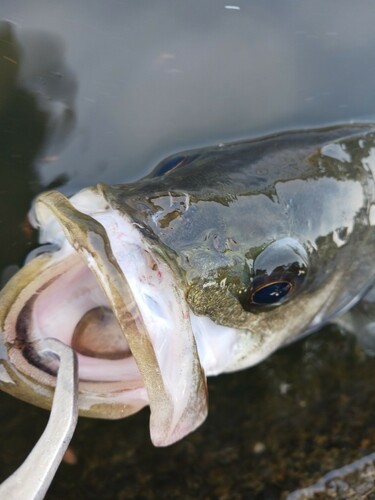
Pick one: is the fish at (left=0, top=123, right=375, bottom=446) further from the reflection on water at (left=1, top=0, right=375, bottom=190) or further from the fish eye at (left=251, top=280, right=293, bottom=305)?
the reflection on water at (left=1, top=0, right=375, bottom=190)

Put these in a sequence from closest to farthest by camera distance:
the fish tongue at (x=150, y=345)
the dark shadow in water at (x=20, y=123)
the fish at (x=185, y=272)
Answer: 1. the fish tongue at (x=150, y=345)
2. the fish at (x=185, y=272)
3. the dark shadow in water at (x=20, y=123)

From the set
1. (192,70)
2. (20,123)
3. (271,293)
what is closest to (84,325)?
(271,293)

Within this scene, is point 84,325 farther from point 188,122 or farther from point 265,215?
point 188,122

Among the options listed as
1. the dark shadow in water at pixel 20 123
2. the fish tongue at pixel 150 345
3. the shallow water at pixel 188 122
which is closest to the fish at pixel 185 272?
the fish tongue at pixel 150 345

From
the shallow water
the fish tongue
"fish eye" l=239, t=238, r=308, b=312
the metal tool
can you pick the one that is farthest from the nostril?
the shallow water

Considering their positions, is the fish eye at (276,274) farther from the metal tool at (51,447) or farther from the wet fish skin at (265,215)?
the metal tool at (51,447)

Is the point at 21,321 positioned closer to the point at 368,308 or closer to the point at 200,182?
the point at 200,182

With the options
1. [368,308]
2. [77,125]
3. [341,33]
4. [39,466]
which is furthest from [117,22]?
[39,466]
